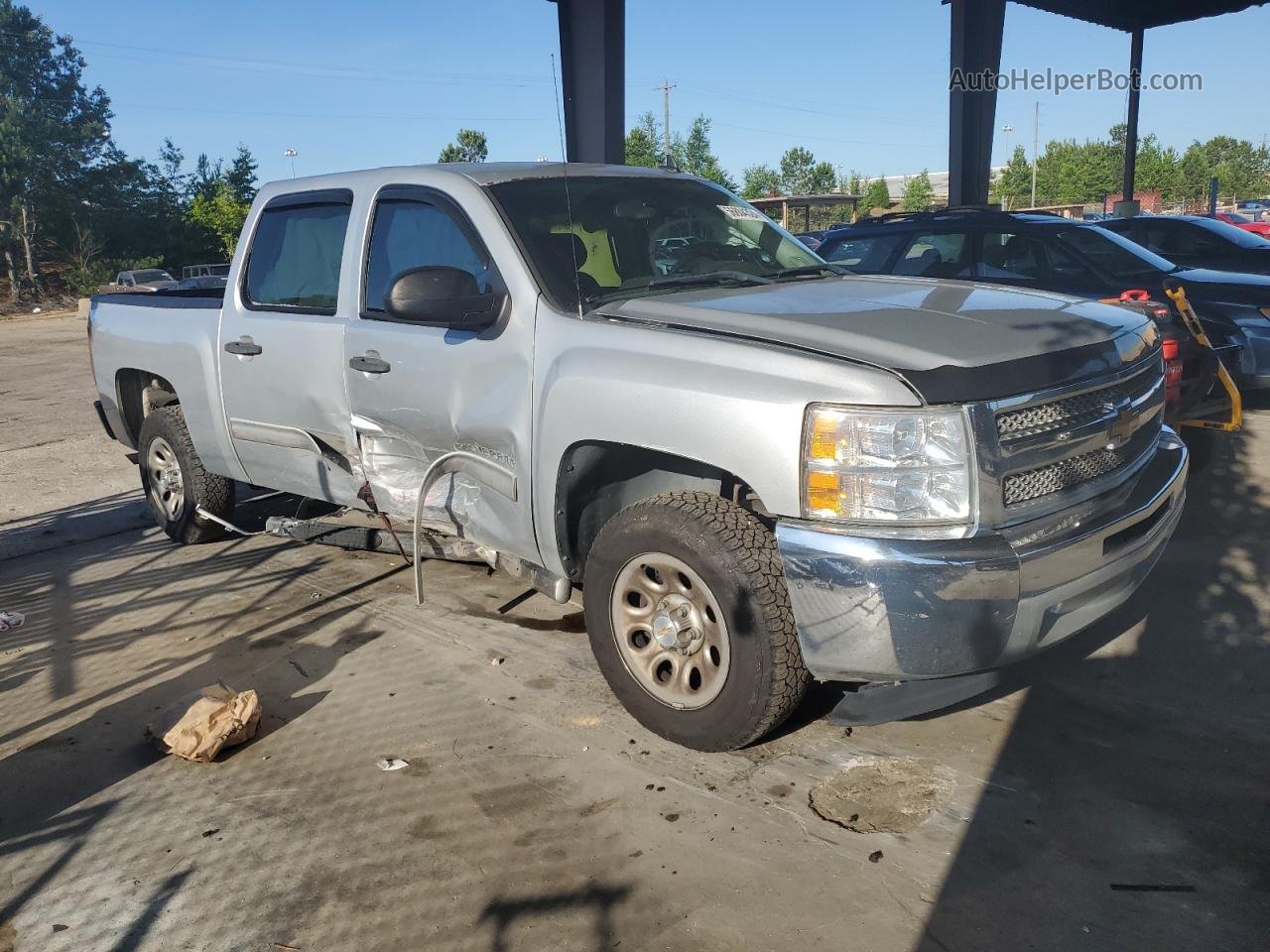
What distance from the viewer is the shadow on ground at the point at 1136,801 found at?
102 inches

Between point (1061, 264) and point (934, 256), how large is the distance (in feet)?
3.13

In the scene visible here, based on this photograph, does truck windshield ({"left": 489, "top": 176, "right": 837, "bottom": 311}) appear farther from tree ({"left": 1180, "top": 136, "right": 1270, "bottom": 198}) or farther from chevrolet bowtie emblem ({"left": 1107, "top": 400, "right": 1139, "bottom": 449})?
tree ({"left": 1180, "top": 136, "right": 1270, "bottom": 198})

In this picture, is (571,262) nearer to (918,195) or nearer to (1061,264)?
(1061,264)

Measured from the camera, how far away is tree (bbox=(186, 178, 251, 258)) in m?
53.1

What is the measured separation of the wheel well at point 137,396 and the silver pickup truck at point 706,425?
4.61 feet

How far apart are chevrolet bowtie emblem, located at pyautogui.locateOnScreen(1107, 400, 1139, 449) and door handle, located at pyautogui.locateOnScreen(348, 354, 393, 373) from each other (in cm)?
269

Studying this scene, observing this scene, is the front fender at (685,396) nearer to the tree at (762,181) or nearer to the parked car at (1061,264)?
the parked car at (1061,264)

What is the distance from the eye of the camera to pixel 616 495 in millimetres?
3828

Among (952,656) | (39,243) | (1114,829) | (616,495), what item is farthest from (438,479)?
(39,243)

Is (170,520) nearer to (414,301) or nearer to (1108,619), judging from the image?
(414,301)

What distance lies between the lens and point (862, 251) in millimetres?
8719

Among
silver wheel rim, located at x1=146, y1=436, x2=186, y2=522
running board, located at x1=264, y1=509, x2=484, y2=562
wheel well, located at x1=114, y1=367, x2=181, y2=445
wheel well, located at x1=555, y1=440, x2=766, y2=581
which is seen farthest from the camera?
wheel well, located at x1=114, y1=367, x2=181, y2=445

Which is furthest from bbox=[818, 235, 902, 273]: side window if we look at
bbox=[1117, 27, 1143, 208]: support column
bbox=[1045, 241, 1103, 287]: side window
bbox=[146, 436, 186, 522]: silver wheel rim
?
bbox=[1117, 27, 1143, 208]: support column

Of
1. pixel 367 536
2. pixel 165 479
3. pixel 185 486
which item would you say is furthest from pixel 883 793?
pixel 165 479
